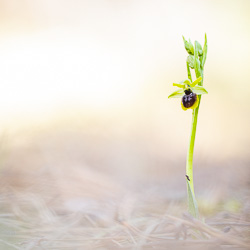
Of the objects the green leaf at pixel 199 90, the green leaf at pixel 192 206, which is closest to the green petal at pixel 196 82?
the green leaf at pixel 199 90

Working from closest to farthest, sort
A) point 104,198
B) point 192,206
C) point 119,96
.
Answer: point 192,206 < point 104,198 < point 119,96

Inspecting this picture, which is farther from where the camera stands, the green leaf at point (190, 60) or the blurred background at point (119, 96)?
the blurred background at point (119, 96)

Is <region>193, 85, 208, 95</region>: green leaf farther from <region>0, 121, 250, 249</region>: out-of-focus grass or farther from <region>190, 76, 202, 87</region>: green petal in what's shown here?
<region>0, 121, 250, 249</region>: out-of-focus grass

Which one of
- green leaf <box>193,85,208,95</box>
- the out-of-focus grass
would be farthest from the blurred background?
green leaf <box>193,85,208,95</box>

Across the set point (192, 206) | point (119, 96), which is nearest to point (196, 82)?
point (192, 206)

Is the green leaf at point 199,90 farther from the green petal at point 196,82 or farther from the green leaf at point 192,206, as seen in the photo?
the green leaf at point 192,206

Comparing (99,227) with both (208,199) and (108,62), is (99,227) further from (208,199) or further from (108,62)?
(108,62)

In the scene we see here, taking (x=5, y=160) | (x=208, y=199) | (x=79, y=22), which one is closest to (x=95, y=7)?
(x=79, y=22)

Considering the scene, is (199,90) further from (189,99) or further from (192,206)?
(192,206)
